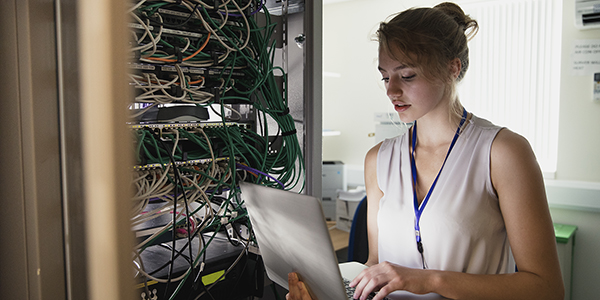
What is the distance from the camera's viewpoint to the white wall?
2557 millimetres

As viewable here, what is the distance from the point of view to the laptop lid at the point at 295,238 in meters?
0.72

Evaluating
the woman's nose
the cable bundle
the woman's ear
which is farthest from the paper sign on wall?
the cable bundle

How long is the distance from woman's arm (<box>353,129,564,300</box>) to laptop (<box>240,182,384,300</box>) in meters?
0.14

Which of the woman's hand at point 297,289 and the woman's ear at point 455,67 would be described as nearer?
the woman's hand at point 297,289

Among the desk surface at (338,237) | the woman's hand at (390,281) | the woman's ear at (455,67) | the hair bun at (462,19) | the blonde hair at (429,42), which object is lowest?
the desk surface at (338,237)

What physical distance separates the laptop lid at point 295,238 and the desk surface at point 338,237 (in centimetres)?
191

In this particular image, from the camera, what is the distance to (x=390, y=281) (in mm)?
901

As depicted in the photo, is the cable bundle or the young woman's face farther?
the young woman's face

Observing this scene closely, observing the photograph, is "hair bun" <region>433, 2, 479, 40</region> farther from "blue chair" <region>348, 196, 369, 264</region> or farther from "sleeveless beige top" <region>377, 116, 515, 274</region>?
"blue chair" <region>348, 196, 369, 264</region>

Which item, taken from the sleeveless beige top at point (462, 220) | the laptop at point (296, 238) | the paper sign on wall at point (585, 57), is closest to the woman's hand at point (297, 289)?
the laptop at point (296, 238)

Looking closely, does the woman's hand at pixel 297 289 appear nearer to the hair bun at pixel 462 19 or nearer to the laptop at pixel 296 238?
the laptop at pixel 296 238

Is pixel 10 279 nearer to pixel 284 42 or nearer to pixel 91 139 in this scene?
pixel 91 139

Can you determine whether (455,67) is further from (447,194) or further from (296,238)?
(296,238)

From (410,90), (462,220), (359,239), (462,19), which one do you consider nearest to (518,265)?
(462,220)
